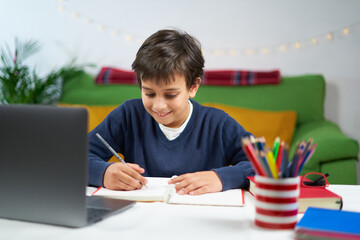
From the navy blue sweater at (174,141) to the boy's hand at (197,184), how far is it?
0.30m

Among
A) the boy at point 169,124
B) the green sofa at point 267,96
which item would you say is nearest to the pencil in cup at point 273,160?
the boy at point 169,124

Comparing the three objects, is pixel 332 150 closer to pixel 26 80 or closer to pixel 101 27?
pixel 101 27

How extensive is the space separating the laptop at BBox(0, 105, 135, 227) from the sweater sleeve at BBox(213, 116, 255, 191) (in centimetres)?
38

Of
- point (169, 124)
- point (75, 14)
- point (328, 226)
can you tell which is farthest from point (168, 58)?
point (75, 14)

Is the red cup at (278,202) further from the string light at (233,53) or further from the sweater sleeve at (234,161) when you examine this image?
the string light at (233,53)

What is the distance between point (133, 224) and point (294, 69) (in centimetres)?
231

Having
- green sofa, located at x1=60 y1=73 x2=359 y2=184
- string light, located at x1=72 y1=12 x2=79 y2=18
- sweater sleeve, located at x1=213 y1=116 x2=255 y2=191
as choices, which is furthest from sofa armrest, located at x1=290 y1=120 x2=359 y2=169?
string light, located at x1=72 y1=12 x2=79 y2=18

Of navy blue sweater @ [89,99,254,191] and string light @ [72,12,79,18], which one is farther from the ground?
string light @ [72,12,79,18]

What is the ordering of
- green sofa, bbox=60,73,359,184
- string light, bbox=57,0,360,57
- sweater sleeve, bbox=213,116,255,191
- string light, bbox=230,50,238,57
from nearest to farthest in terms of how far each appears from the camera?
sweater sleeve, bbox=213,116,255,191 < green sofa, bbox=60,73,359,184 < string light, bbox=57,0,360,57 < string light, bbox=230,50,238,57

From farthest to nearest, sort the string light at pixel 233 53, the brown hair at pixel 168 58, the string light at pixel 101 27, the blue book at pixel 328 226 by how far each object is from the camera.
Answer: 1. the string light at pixel 101 27
2. the string light at pixel 233 53
3. the brown hair at pixel 168 58
4. the blue book at pixel 328 226

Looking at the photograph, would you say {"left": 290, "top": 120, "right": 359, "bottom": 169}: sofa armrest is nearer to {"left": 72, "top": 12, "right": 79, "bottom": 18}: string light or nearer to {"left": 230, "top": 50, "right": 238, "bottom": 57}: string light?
{"left": 230, "top": 50, "right": 238, "bottom": 57}: string light

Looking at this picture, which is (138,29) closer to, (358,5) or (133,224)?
(358,5)

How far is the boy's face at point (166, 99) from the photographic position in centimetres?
127

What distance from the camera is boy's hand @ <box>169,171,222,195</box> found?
0.98 meters
